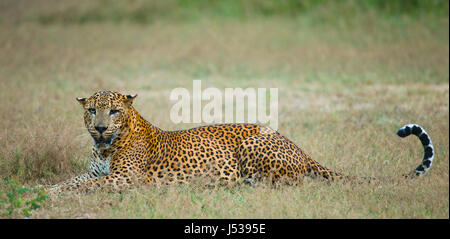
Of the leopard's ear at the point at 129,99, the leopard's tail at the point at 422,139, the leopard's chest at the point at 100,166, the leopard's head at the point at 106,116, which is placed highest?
the leopard's ear at the point at 129,99

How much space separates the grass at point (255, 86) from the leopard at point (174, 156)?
0.16 m

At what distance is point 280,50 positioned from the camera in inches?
751

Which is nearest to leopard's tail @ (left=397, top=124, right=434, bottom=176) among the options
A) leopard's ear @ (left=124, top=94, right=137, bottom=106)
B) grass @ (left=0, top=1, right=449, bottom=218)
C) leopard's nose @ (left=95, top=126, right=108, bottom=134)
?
grass @ (left=0, top=1, right=449, bottom=218)

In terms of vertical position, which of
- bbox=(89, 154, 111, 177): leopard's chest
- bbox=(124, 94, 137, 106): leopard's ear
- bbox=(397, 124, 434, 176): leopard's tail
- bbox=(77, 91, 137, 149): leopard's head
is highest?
bbox=(124, 94, 137, 106): leopard's ear

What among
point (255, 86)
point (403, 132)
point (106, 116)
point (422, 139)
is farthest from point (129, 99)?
point (255, 86)

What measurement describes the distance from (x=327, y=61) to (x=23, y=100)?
9.27 m

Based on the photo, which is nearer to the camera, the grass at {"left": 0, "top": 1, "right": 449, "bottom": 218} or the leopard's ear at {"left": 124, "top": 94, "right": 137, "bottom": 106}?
the grass at {"left": 0, "top": 1, "right": 449, "bottom": 218}

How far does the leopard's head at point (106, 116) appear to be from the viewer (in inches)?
262

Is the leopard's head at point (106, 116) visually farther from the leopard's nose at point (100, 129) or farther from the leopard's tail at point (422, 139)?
the leopard's tail at point (422, 139)

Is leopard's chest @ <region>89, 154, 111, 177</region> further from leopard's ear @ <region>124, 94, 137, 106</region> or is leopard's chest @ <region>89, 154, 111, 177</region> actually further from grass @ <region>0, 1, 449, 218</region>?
leopard's ear @ <region>124, 94, 137, 106</region>

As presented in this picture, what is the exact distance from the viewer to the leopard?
22.1 ft

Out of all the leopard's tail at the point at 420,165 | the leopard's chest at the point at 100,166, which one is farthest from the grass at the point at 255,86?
the leopard's chest at the point at 100,166
